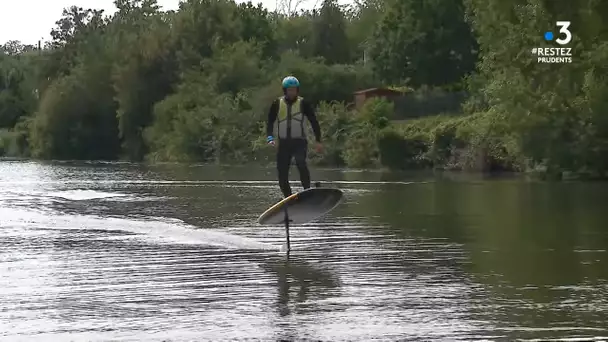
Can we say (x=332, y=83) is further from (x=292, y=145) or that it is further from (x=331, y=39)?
(x=292, y=145)

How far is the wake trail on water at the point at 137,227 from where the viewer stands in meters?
11.1

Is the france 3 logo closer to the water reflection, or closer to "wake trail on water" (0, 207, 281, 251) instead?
"wake trail on water" (0, 207, 281, 251)

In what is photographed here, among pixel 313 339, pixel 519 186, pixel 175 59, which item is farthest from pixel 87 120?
pixel 313 339

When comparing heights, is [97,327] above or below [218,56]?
below

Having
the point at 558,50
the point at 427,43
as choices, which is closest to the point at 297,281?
the point at 558,50

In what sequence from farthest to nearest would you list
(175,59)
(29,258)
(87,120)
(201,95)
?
(87,120) < (175,59) < (201,95) < (29,258)

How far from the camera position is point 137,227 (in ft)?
42.8

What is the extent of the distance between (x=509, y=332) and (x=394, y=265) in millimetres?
3001

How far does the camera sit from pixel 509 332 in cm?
601

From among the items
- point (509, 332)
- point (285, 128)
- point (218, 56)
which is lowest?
point (509, 332)

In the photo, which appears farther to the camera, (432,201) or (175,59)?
(175,59)

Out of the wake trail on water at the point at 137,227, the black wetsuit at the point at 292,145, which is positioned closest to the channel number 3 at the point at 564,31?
the wake trail on water at the point at 137,227

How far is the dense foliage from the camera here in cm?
2878

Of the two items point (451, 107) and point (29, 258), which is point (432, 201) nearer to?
point (29, 258)
